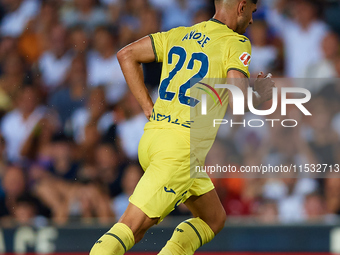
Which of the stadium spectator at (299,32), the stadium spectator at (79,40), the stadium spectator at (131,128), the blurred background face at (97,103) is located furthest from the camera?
the stadium spectator at (79,40)

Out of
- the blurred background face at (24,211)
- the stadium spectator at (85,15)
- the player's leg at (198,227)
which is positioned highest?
the stadium spectator at (85,15)

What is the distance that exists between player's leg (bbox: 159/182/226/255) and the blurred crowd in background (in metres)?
2.69

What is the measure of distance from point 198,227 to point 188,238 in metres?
0.12

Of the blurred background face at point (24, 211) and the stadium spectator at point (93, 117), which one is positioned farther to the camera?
the stadium spectator at point (93, 117)

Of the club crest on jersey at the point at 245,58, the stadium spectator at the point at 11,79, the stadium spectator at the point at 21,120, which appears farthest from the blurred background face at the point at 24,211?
the club crest on jersey at the point at 245,58

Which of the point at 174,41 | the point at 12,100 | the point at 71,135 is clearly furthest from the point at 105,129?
the point at 174,41

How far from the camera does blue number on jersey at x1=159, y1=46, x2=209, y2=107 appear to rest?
3512mm

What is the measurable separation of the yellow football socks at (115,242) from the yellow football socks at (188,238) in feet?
1.58

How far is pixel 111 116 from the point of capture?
23.8 ft

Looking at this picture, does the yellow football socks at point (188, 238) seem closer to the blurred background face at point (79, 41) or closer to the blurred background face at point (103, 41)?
the blurred background face at point (103, 41)

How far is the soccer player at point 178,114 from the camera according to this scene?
3367mm

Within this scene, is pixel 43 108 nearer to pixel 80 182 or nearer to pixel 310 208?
pixel 80 182

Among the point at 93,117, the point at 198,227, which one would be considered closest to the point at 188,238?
the point at 198,227

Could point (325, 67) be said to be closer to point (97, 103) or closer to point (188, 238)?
point (97, 103)
